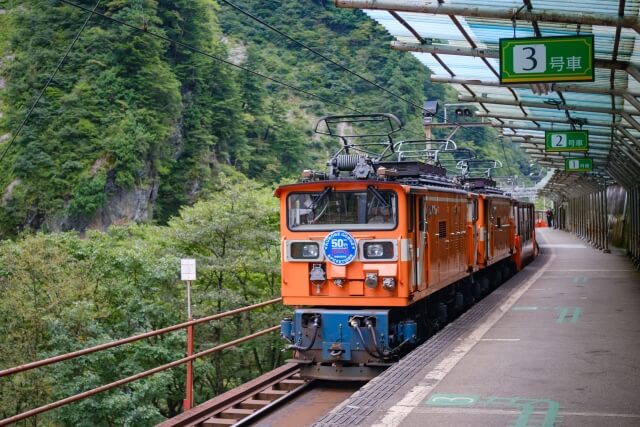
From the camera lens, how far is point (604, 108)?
16.7m

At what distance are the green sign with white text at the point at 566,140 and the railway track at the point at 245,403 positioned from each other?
9.89 metres

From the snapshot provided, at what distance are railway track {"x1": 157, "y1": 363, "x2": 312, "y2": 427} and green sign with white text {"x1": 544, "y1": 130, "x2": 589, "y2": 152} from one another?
9.89m

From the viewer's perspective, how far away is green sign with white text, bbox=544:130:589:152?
1914 cm

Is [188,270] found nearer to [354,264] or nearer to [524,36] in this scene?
[354,264]

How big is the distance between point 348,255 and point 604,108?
8387 millimetres

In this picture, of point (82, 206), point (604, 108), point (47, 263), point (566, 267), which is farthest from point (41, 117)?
point (604, 108)

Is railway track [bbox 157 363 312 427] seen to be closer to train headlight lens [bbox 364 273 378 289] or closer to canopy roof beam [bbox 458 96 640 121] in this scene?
train headlight lens [bbox 364 273 378 289]

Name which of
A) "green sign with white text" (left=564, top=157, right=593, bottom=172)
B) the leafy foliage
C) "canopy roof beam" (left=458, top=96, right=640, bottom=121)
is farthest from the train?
the leafy foliage

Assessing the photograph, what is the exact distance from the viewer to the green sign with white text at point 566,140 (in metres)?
19.1

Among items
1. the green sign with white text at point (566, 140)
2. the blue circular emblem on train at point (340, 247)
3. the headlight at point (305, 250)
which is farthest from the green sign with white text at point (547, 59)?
the green sign with white text at point (566, 140)

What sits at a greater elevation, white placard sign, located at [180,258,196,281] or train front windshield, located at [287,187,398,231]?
train front windshield, located at [287,187,398,231]

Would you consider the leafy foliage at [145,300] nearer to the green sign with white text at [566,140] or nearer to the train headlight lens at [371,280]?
the green sign with white text at [566,140]

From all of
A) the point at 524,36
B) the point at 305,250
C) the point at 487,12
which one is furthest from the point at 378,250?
the point at 524,36

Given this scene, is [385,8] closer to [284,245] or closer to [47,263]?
[284,245]
